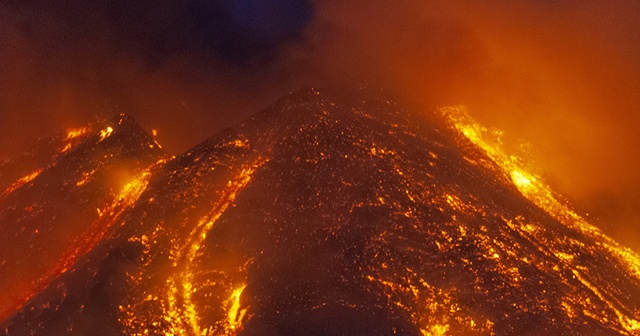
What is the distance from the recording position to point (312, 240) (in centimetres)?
927

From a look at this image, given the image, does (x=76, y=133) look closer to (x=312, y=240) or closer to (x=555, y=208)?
(x=312, y=240)

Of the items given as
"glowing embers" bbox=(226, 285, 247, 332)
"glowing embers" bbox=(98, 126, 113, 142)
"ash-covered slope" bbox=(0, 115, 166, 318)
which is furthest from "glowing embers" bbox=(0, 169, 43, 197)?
"glowing embers" bbox=(226, 285, 247, 332)

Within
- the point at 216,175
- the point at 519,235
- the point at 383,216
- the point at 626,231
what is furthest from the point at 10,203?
the point at 626,231

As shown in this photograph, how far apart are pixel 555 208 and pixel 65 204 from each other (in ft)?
23.6

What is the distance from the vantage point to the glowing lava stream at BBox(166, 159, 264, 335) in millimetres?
8406

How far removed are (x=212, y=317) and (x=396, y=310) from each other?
207 cm

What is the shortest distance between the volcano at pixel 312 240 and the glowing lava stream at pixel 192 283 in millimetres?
22

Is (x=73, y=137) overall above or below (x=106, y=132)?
above

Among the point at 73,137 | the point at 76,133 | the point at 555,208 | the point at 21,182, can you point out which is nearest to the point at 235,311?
the point at 555,208

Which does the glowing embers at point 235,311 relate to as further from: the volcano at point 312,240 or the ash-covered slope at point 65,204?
the ash-covered slope at point 65,204

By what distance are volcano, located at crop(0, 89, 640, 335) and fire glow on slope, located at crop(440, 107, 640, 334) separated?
0.13 feet

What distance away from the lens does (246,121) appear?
11.7 m

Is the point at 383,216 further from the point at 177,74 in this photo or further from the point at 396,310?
the point at 177,74

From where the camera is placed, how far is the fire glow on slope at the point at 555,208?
360 inches
